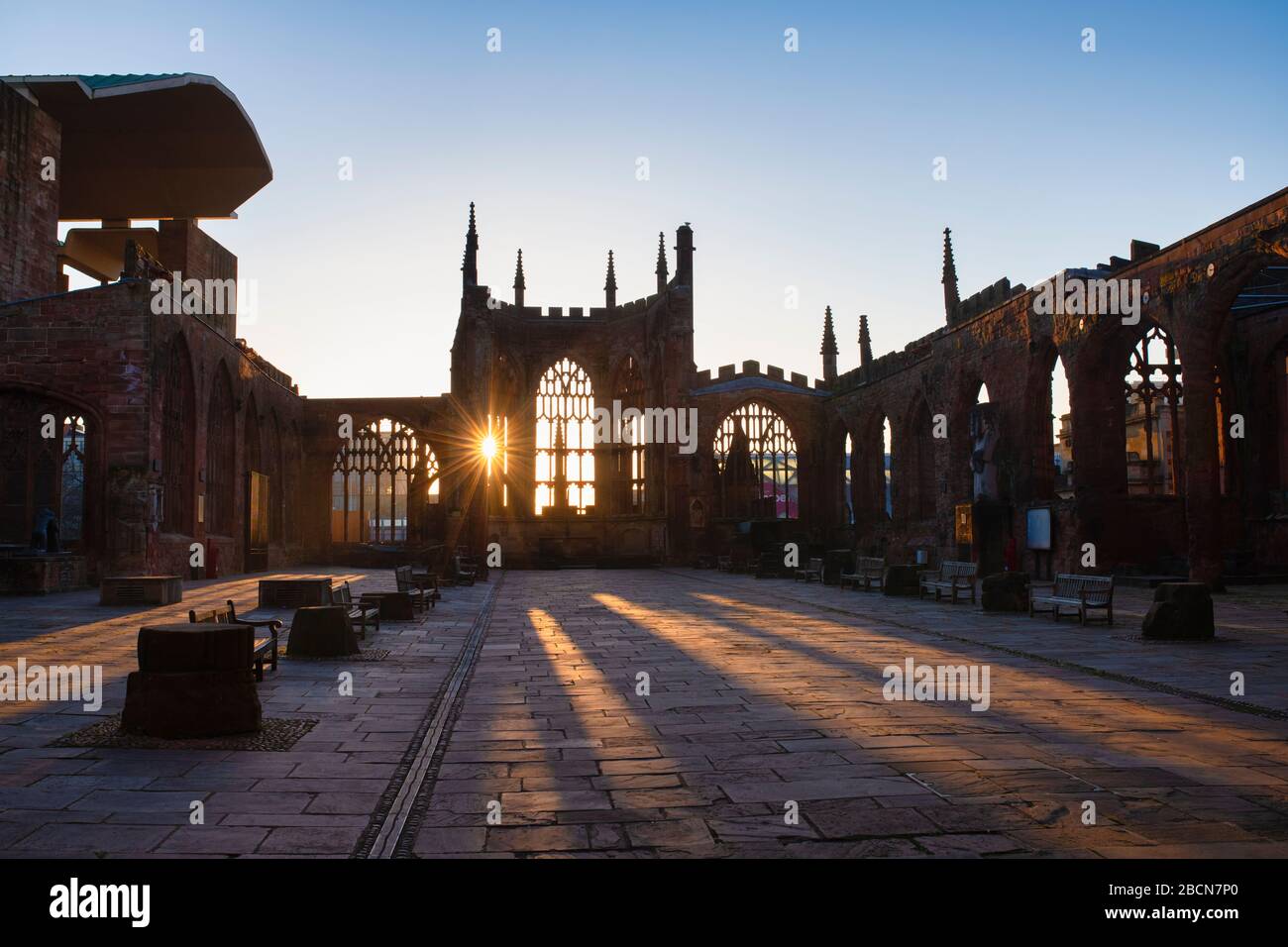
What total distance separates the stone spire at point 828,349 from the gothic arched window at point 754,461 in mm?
3868

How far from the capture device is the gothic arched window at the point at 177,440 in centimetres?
2070

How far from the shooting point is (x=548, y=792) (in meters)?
4.48

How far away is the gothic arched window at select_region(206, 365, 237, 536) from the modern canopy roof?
7.92 m

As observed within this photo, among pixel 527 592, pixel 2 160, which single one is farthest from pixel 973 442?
pixel 2 160

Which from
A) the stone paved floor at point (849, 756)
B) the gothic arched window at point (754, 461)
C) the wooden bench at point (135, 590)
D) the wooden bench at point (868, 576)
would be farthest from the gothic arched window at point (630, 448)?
the stone paved floor at point (849, 756)

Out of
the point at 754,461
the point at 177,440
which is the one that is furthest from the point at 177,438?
the point at 754,461

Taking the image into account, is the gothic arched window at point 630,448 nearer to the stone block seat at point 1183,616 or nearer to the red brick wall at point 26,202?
the red brick wall at point 26,202

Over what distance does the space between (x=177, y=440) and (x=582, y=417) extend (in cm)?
A: 1878

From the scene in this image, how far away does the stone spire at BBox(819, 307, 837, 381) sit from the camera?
38.9 metres

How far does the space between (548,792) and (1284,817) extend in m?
3.17

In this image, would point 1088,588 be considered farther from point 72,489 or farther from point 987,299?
point 72,489

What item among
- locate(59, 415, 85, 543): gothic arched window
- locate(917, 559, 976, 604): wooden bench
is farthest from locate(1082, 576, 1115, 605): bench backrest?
locate(59, 415, 85, 543): gothic arched window
